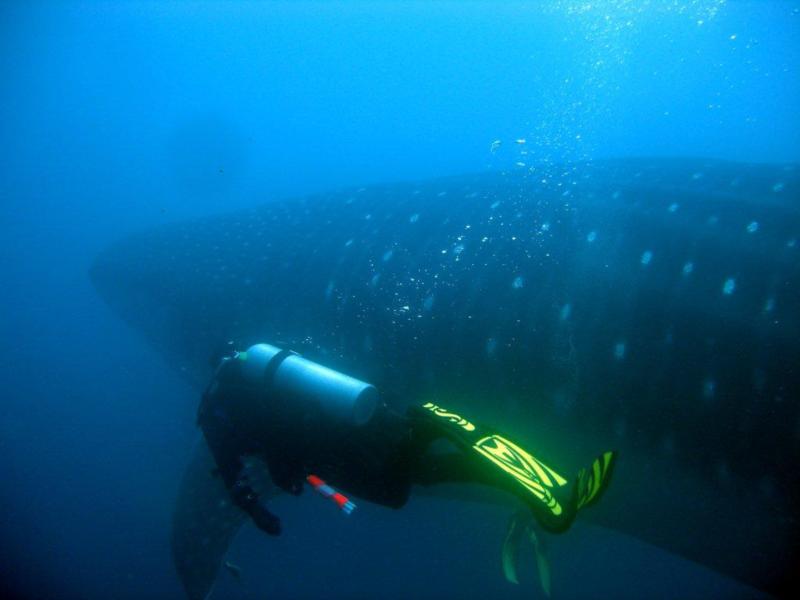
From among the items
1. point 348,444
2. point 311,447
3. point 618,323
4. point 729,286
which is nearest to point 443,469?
point 348,444

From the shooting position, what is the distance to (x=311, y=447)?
285 centimetres

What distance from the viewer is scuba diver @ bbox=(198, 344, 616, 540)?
2037 mm

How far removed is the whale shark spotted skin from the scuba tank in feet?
2.44

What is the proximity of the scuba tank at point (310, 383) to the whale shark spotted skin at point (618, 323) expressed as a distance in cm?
74

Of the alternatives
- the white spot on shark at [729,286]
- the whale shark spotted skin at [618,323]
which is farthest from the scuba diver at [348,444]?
→ the white spot on shark at [729,286]

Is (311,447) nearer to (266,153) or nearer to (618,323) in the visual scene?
(618,323)

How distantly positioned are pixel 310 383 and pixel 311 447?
444mm

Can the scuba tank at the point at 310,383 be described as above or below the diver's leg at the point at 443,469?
above

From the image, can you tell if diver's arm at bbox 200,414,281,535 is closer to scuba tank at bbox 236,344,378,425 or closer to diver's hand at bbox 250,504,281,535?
diver's hand at bbox 250,504,281,535

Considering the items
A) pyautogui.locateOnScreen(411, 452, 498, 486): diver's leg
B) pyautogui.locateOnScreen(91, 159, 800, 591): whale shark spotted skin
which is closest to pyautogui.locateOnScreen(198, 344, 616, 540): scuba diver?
pyautogui.locateOnScreen(411, 452, 498, 486): diver's leg

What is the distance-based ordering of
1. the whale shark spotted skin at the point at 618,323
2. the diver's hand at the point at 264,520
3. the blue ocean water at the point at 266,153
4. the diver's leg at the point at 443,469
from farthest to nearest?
the blue ocean water at the point at 266,153 < the diver's hand at the point at 264,520 < the diver's leg at the point at 443,469 < the whale shark spotted skin at the point at 618,323

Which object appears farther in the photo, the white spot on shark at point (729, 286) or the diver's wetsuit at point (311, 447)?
the diver's wetsuit at point (311, 447)

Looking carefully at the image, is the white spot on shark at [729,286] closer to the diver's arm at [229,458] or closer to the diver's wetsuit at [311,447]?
the diver's wetsuit at [311,447]

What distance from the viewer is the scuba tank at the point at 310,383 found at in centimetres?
251
